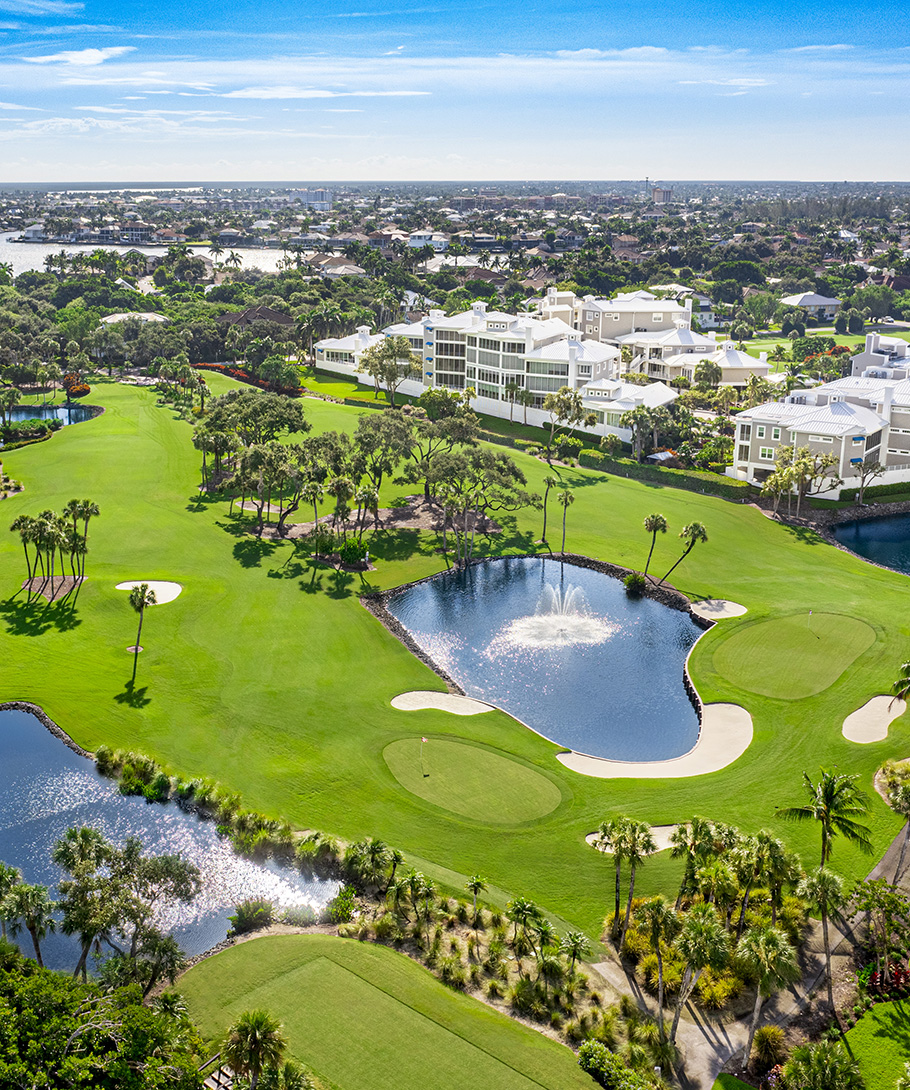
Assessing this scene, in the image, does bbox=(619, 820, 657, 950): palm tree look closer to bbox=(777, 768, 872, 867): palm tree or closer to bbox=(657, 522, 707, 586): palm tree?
bbox=(777, 768, 872, 867): palm tree

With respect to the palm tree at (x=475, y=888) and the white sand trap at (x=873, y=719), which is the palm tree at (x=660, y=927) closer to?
the palm tree at (x=475, y=888)

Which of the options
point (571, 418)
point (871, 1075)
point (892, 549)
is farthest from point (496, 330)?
point (871, 1075)

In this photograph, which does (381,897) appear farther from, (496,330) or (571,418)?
(496,330)

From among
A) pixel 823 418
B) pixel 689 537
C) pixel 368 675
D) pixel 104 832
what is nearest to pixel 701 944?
pixel 104 832

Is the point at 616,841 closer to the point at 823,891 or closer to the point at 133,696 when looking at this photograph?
the point at 823,891

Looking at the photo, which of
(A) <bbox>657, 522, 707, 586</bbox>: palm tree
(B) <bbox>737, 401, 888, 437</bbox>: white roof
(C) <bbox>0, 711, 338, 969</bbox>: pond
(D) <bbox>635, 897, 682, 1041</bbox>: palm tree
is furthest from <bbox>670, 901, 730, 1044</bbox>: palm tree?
(B) <bbox>737, 401, 888, 437</bbox>: white roof

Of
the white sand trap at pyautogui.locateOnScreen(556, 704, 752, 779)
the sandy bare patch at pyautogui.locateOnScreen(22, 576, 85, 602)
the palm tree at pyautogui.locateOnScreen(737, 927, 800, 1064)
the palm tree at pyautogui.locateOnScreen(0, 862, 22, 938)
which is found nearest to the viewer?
the palm tree at pyautogui.locateOnScreen(737, 927, 800, 1064)
